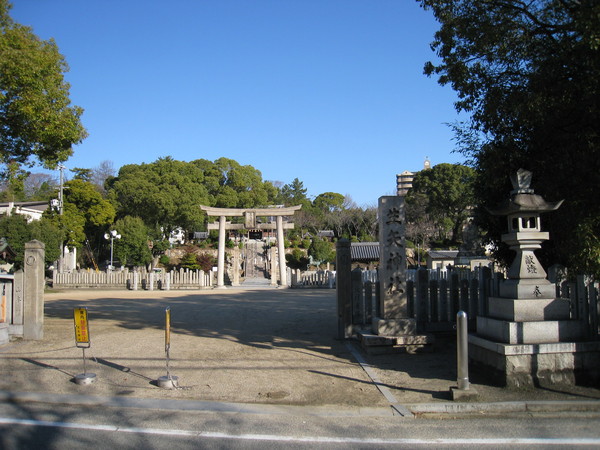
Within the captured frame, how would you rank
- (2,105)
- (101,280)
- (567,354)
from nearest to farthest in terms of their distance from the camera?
(567,354) → (2,105) → (101,280)

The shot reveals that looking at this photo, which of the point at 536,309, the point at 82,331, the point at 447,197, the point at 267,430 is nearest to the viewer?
the point at 267,430

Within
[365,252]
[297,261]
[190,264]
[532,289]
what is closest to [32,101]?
[532,289]

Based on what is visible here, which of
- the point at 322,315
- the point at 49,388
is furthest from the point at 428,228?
the point at 49,388

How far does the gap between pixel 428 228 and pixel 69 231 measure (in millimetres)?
34217

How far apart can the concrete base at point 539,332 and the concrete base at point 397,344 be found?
6.91 ft

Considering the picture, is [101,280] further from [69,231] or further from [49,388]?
[49,388]

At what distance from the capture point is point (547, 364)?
640cm

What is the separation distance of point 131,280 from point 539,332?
88.3 ft

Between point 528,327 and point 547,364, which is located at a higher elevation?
point 528,327

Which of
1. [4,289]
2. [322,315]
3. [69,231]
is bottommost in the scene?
[322,315]

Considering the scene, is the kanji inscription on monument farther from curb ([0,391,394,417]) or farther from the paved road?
the paved road

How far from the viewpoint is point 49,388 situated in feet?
22.0

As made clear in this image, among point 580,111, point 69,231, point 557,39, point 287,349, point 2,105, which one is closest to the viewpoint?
point 580,111

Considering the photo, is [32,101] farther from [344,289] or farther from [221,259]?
[221,259]
